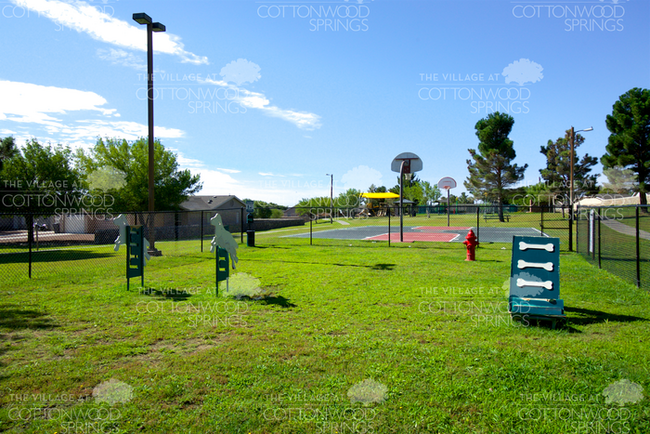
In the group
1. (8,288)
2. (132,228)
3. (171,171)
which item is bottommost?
(8,288)

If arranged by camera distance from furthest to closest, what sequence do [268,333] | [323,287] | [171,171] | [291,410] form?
[171,171] < [323,287] < [268,333] < [291,410]

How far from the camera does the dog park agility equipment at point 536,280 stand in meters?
5.53

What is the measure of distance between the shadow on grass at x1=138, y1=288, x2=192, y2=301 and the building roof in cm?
4007

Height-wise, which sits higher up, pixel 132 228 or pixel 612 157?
pixel 612 157

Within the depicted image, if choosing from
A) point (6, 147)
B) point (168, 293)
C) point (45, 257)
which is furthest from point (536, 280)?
point (6, 147)

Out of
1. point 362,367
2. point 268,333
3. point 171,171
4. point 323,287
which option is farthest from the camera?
point 171,171

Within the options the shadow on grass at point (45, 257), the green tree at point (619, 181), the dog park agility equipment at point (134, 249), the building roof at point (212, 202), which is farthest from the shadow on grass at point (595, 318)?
the green tree at point (619, 181)

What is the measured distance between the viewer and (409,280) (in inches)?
352

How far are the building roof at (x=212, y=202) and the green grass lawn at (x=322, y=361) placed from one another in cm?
4067

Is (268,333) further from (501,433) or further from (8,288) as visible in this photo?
(8,288)

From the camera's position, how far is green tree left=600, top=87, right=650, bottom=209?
4116cm

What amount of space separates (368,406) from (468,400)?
0.93 m

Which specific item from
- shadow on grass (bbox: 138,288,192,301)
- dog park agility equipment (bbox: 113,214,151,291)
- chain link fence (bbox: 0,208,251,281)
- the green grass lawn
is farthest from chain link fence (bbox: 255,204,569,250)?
dog park agility equipment (bbox: 113,214,151,291)

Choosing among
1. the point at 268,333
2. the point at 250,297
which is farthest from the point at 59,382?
the point at 250,297
